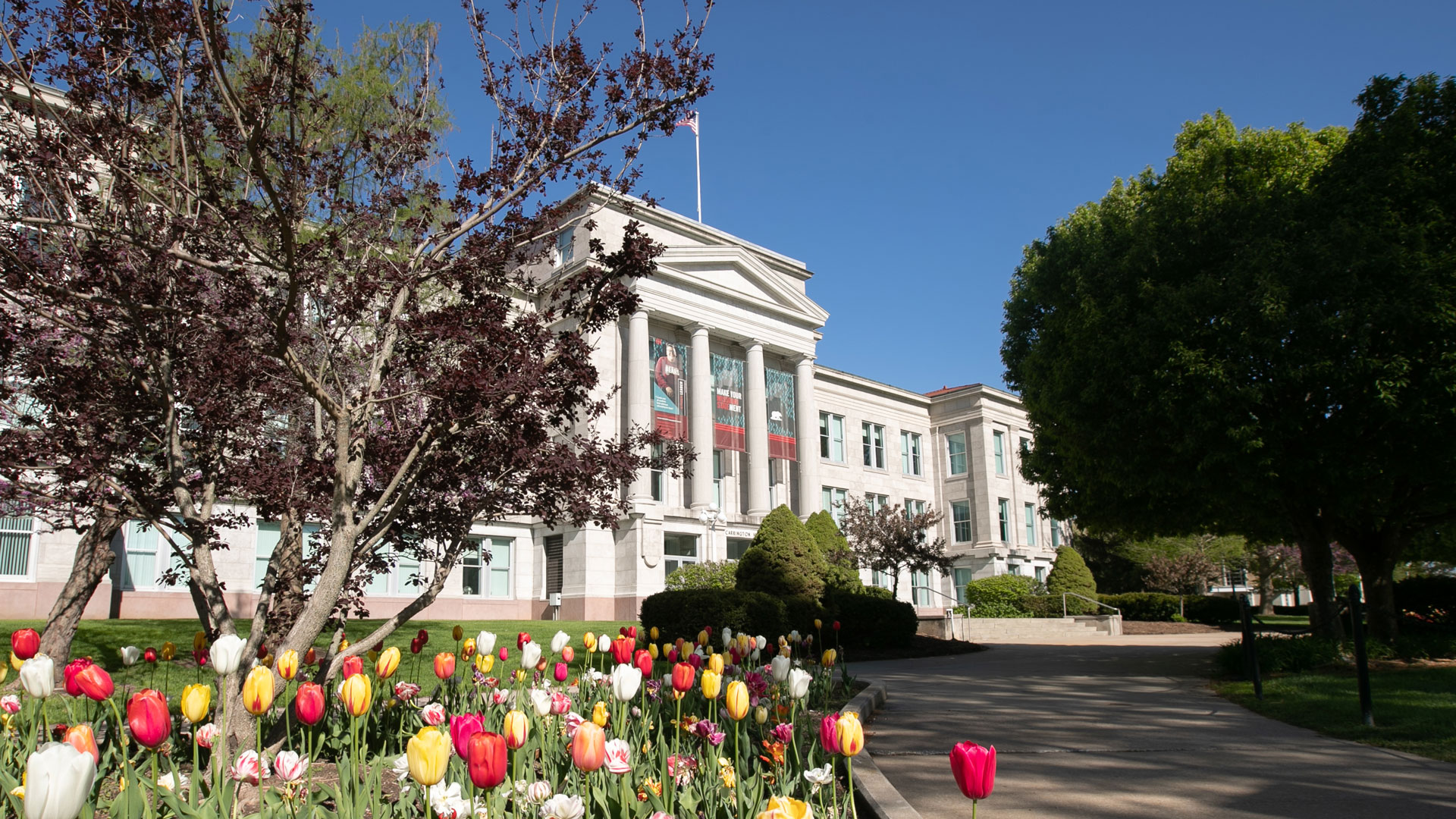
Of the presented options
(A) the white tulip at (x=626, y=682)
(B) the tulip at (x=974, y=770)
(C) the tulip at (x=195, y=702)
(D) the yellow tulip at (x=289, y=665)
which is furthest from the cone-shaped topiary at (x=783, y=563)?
(B) the tulip at (x=974, y=770)

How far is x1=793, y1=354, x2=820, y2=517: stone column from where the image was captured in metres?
39.0

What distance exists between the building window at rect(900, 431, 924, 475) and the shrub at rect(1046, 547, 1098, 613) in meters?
11.5

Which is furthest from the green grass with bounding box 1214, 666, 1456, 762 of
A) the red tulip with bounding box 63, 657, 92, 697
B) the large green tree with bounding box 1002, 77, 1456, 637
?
the red tulip with bounding box 63, 657, 92, 697

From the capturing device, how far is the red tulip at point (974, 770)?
2.49m

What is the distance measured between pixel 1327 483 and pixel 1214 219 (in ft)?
16.0

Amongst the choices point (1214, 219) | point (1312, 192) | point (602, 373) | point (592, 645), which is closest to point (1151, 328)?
point (1214, 219)

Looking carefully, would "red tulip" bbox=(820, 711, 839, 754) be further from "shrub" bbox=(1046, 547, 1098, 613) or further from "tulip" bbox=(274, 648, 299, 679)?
"shrub" bbox=(1046, 547, 1098, 613)

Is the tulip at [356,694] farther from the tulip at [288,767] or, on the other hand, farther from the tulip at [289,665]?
the tulip at [289,665]

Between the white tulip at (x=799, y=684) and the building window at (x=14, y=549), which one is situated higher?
the building window at (x=14, y=549)

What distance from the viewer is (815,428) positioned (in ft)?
135

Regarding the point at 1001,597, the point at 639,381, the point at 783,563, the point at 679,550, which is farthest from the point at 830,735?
the point at 1001,597

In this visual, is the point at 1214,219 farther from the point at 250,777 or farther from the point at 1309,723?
the point at 250,777

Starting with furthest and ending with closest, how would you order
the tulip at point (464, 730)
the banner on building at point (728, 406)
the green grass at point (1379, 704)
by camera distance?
the banner on building at point (728, 406) < the green grass at point (1379, 704) < the tulip at point (464, 730)

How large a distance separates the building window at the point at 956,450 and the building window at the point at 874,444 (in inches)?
195
